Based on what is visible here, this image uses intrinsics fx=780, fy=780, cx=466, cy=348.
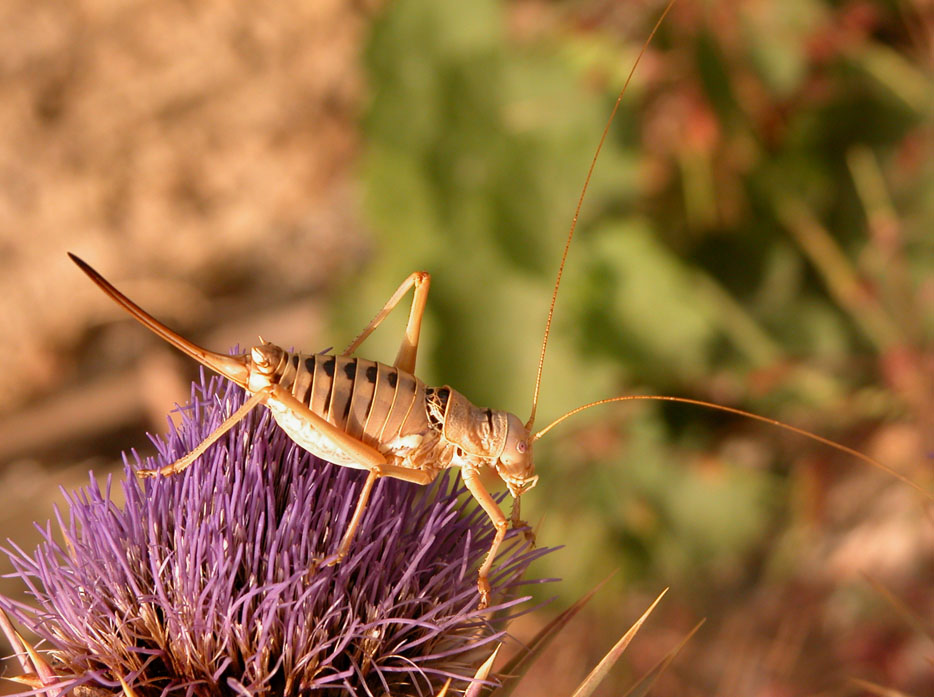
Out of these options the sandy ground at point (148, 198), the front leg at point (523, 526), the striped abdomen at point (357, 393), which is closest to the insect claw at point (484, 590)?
the front leg at point (523, 526)

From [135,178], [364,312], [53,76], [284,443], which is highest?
[53,76]

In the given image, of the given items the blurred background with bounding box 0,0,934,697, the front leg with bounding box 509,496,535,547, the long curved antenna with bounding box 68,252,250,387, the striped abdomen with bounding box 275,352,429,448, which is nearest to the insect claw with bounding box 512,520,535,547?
the front leg with bounding box 509,496,535,547

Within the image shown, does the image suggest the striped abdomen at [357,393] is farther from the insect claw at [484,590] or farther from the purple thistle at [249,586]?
the insect claw at [484,590]

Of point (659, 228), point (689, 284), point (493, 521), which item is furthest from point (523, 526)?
point (659, 228)

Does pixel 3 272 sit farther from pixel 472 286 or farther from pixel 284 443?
pixel 284 443

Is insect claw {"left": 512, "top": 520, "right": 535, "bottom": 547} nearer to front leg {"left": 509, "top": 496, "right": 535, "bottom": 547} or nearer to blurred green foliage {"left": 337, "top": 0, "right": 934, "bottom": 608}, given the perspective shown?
front leg {"left": 509, "top": 496, "right": 535, "bottom": 547}

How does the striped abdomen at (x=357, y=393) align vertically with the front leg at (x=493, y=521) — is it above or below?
above

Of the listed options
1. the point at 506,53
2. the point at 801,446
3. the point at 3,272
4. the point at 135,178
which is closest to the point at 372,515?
the point at 506,53
